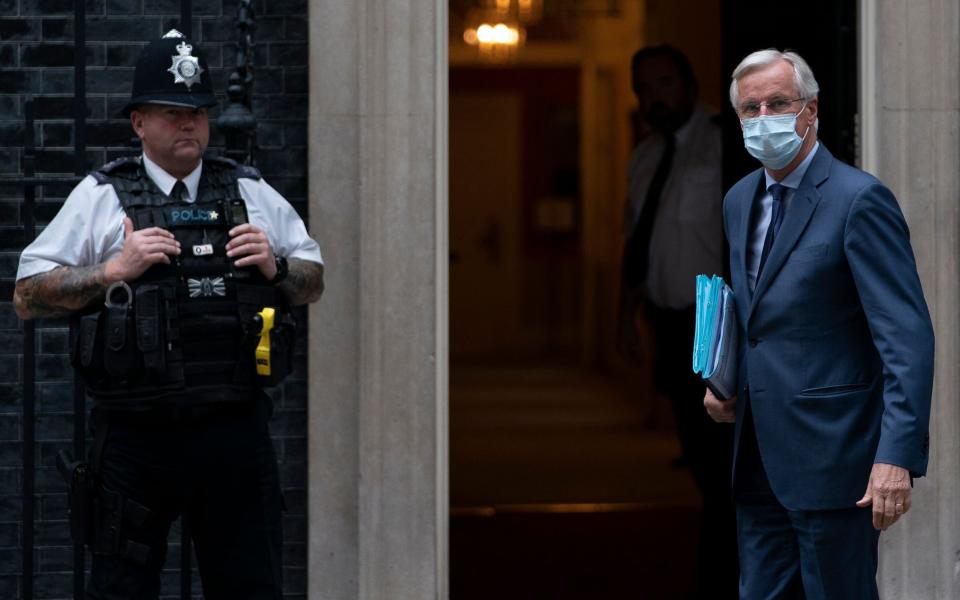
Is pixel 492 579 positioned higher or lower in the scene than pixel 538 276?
lower

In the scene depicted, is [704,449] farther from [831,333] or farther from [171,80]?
[171,80]

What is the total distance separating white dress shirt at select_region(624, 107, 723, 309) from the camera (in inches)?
278

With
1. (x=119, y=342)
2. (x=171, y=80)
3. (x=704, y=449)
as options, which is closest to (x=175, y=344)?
(x=119, y=342)

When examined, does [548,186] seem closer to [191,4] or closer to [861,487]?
[191,4]

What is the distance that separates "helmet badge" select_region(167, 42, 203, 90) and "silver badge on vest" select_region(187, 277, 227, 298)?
51 centimetres

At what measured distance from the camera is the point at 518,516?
8.42m

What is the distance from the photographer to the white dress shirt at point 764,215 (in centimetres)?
407

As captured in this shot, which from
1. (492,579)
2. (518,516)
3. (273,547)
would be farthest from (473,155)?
(273,547)

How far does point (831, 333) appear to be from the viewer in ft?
12.9

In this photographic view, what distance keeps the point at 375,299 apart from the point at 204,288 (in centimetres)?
141

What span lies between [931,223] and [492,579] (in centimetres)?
242

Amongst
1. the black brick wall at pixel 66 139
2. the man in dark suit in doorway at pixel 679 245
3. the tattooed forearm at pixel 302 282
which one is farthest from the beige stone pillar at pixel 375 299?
the man in dark suit in doorway at pixel 679 245

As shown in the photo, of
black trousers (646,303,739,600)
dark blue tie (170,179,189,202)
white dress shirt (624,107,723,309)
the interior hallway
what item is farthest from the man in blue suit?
white dress shirt (624,107,723,309)

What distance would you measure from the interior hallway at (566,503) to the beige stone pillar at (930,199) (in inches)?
49.3
